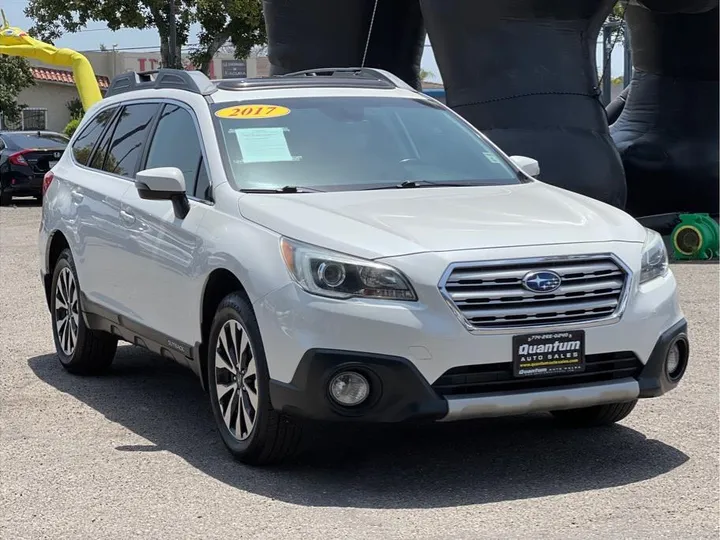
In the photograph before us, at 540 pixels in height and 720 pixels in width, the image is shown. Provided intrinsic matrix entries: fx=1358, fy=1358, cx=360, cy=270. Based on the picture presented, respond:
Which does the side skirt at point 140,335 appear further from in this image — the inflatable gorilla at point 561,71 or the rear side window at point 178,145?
the inflatable gorilla at point 561,71

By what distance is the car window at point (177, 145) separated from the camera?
22.0 ft

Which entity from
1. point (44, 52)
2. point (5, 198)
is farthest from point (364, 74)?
point (44, 52)

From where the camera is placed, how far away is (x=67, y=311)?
27.2ft

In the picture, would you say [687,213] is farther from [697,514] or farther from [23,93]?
[23,93]

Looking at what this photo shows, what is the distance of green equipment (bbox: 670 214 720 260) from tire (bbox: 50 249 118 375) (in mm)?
8202

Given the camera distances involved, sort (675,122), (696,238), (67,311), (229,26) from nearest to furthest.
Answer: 1. (67,311)
2. (696,238)
3. (675,122)
4. (229,26)

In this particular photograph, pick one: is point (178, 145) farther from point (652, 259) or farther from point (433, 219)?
point (652, 259)

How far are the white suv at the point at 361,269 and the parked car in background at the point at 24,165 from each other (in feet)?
59.8

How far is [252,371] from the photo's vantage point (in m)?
5.77

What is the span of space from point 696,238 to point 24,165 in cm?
1450

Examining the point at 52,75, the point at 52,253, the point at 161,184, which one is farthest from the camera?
the point at 52,75

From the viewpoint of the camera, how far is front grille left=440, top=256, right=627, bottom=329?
17.5ft

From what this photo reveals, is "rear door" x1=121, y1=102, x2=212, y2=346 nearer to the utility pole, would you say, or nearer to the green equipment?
the green equipment

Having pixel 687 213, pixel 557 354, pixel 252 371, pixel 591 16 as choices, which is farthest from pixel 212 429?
pixel 687 213
